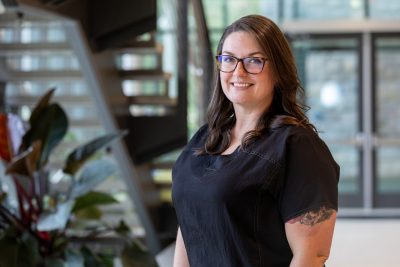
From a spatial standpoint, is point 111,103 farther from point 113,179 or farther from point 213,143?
point 213,143

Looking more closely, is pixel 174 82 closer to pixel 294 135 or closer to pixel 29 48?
pixel 29 48

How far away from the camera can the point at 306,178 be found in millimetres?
1263

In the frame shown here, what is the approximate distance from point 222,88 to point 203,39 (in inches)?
140

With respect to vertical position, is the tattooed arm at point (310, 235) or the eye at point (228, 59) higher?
the eye at point (228, 59)

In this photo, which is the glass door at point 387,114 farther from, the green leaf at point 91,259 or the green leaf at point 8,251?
the green leaf at point 8,251

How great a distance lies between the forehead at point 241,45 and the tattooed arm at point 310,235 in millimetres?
357

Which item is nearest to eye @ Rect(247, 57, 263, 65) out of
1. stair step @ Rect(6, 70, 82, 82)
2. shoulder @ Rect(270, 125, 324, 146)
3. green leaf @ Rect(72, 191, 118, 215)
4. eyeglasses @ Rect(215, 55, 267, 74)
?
eyeglasses @ Rect(215, 55, 267, 74)

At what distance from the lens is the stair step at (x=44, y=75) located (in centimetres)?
425

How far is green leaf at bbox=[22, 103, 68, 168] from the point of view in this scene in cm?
327

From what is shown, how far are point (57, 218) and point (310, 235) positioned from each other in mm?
1886

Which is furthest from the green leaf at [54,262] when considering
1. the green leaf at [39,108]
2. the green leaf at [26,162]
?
the green leaf at [39,108]

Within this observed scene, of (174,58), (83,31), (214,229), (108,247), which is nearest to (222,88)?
(214,229)

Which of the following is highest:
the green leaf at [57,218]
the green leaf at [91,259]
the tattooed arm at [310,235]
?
the tattooed arm at [310,235]

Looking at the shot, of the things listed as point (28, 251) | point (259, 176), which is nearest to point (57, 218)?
point (28, 251)
